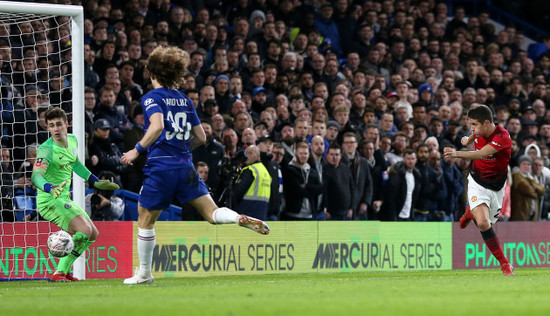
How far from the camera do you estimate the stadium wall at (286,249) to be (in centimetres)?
1229

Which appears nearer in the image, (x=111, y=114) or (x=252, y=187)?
(x=252, y=187)

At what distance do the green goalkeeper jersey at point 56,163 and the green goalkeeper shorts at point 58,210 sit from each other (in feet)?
0.28

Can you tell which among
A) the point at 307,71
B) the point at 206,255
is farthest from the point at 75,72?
the point at 307,71

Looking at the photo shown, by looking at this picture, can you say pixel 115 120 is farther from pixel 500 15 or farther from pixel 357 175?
pixel 500 15

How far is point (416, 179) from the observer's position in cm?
1636

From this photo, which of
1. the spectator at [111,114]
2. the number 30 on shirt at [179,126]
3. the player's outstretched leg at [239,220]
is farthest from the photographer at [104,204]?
the player's outstretched leg at [239,220]

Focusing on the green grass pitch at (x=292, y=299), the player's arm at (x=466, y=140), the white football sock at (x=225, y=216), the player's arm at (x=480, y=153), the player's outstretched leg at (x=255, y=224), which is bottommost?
the green grass pitch at (x=292, y=299)

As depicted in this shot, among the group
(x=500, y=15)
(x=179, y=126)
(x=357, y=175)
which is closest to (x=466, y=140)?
(x=357, y=175)

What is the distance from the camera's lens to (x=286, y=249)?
14.3m

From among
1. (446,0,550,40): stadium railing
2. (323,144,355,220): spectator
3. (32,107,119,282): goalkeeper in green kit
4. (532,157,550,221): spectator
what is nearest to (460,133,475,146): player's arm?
(323,144,355,220): spectator

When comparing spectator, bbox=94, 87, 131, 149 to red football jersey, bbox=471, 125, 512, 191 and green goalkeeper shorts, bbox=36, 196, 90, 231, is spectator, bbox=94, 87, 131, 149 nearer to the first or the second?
green goalkeeper shorts, bbox=36, 196, 90, 231

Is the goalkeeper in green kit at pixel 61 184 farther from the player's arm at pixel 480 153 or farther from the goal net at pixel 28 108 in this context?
the player's arm at pixel 480 153

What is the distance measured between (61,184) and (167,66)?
7.59 feet

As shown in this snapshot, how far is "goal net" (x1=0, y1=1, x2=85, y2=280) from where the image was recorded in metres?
11.8
